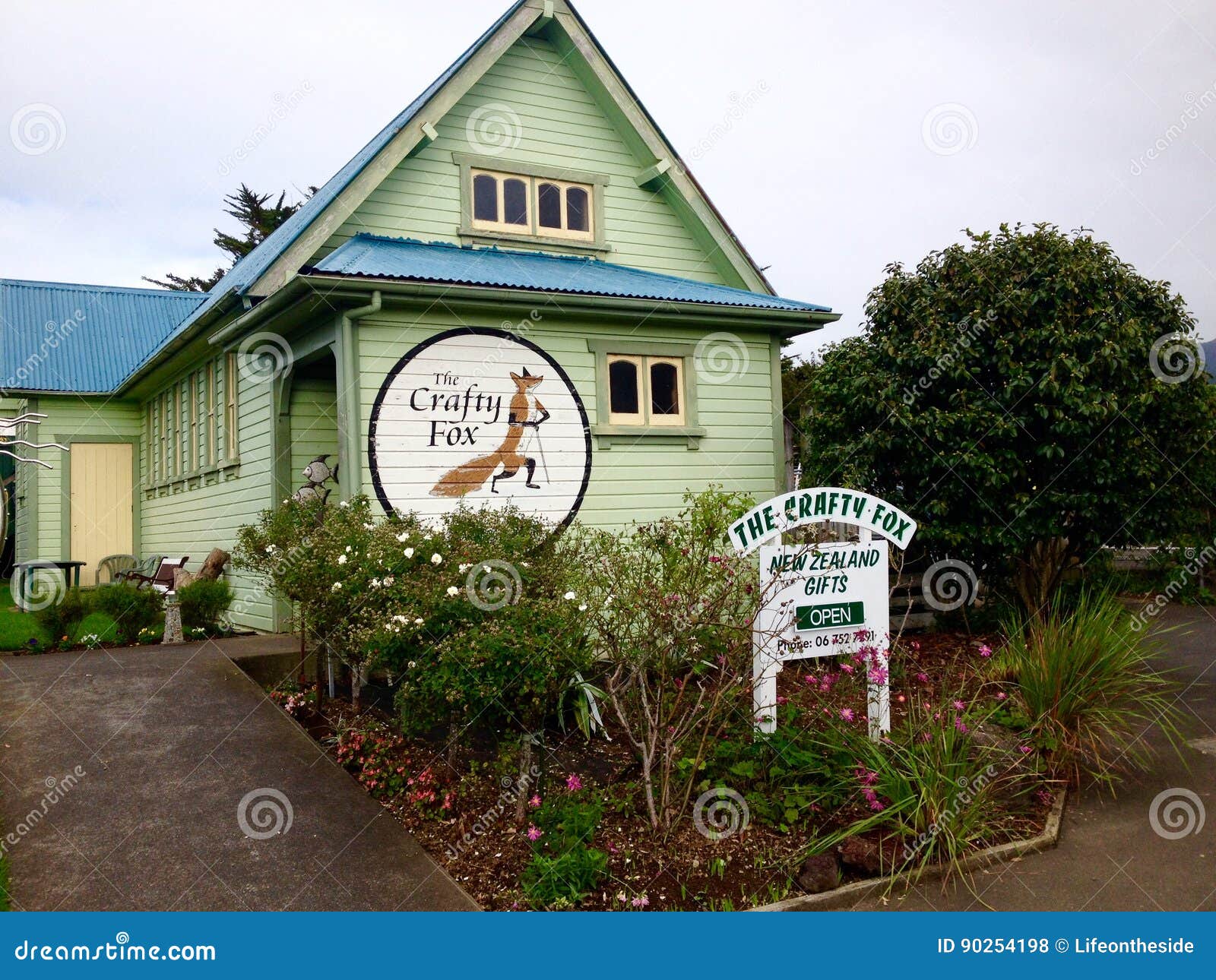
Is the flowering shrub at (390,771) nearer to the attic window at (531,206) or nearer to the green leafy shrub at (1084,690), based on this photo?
the green leafy shrub at (1084,690)

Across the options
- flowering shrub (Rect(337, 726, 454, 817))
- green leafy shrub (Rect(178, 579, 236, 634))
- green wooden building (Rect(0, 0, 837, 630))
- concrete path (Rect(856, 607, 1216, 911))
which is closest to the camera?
concrete path (Rect(856, 607, 1216, 911))

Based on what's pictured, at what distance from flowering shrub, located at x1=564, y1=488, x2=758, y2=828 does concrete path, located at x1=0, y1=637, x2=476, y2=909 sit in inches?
56.8

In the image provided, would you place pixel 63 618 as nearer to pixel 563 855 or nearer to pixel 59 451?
pixel 563 855

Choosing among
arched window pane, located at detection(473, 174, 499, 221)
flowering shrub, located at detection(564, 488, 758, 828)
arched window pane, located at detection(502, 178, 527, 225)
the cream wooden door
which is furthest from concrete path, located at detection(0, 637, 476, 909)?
the cream wooden door

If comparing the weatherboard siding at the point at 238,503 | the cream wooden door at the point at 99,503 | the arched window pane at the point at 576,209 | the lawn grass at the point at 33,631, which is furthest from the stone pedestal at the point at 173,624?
the cream wooden door at the point at 99,503

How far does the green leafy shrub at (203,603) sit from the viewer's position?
1160cm

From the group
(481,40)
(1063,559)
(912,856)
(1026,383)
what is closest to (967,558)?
(1063,559)

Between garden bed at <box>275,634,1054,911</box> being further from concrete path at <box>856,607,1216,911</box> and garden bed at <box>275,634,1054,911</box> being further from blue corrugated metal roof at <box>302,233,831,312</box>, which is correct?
blue corrugated metal roof at <box>302,233,831,312</box>

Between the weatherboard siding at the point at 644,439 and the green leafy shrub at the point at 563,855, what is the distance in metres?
4.93

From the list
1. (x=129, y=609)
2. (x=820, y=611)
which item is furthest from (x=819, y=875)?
(x=129, y=609)

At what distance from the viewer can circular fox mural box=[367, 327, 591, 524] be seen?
10047 millimetres

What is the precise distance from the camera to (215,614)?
1190 centimetres

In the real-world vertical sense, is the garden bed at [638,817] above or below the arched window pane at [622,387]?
below

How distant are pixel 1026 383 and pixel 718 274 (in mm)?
4850
